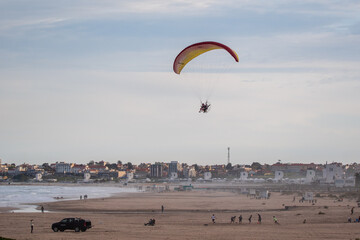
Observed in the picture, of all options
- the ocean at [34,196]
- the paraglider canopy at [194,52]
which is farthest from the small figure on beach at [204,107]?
the ocean at [34,196]

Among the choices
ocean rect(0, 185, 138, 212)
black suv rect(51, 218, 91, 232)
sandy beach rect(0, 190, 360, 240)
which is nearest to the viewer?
sandy beach rect(0, 190, 360, 240)

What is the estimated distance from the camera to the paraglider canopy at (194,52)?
32250mm

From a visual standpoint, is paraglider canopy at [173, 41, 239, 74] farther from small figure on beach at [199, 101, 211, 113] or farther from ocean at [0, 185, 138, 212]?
ocean at [0, 185, 138, 212]

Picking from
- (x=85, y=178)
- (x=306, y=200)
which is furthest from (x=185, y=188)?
(x=85, y=178)

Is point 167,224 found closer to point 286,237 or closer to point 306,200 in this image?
point 286,237

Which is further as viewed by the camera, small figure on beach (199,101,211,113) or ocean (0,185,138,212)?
ocean (0,185,138,212)

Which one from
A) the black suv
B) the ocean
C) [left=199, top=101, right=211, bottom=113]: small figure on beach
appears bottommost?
the ocean

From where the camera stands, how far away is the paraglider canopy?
32250 millimetres

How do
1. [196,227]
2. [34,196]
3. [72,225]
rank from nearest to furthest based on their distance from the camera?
[72,225] < [196,227] < [34,196]

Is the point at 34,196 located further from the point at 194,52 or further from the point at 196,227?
the point at 194,52

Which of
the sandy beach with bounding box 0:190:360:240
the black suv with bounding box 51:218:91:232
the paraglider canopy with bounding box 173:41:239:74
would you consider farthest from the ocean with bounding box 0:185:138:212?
the paraglider canopy with bounding box 173:41:239:74

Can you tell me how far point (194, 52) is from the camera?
34156 mm

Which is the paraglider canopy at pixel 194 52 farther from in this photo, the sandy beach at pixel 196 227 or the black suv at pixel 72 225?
the black suv at pixel 72 225

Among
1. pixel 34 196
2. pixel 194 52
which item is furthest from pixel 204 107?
pixel 34 196
